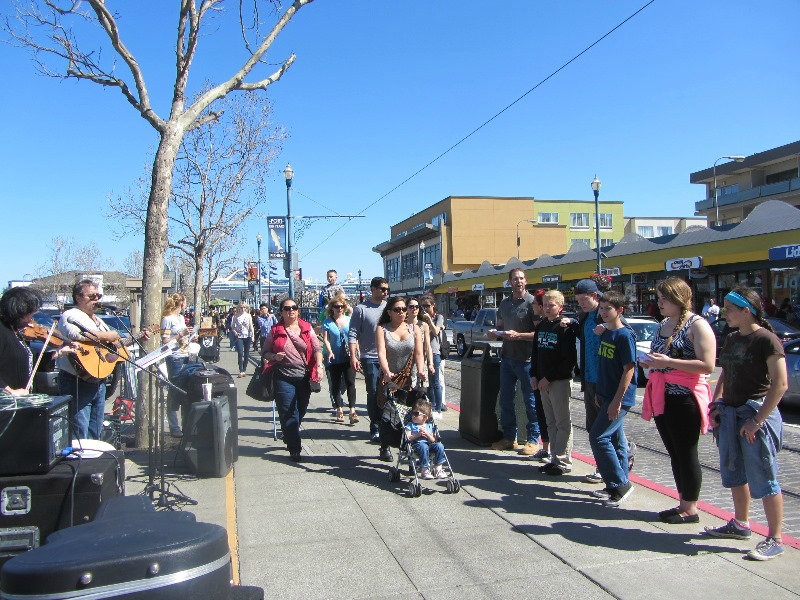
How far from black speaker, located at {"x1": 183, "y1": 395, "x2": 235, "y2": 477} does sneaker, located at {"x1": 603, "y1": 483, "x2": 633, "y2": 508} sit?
3.47m

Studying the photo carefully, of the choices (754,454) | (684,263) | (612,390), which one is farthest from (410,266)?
(754,454)

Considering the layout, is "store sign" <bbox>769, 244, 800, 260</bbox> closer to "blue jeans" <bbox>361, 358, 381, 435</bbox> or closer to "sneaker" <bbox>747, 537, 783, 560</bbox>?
"blue jeans" <bbox>361, 358, 381, 435</bbox>

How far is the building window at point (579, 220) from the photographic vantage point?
80.2 meters

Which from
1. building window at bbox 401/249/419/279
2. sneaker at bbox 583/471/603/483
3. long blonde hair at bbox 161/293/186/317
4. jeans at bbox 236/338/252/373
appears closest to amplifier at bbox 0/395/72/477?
sneaker at bbox 583/471/603/483

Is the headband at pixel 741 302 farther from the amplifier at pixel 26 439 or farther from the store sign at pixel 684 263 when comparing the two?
the store sign at pixel 684 263

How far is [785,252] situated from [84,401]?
21343 millimetres

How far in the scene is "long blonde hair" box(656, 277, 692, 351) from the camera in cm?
478

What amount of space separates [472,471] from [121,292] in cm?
6333

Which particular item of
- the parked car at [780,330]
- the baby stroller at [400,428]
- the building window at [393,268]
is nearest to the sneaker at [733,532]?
the baby stroller at [400,428]

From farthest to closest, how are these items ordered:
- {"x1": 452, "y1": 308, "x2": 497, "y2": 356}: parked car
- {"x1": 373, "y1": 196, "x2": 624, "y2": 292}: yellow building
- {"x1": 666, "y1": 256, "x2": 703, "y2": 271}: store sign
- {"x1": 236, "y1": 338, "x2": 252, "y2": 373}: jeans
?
{"x1": 373, "y1": 196, "x2": 624, "y2": 292}: yellow building < {"x1": 666, "y1": 256, "x2": 703, "y2": 271}: store sign < {"x1": 452, "y1": 308, "x2": 497, "y2": 356}: parked car < {"x1": 236, "y1": 338, "x2": 252, "y2": 373}: jeans

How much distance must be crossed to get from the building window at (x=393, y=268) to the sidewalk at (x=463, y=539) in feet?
243

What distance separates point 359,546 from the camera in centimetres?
469

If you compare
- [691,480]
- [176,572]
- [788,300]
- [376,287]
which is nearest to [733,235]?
[788,300]

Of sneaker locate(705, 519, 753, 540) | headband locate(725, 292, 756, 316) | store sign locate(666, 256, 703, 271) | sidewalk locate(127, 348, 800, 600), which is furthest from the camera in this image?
store sign locate(666, 256, 703, 271)
